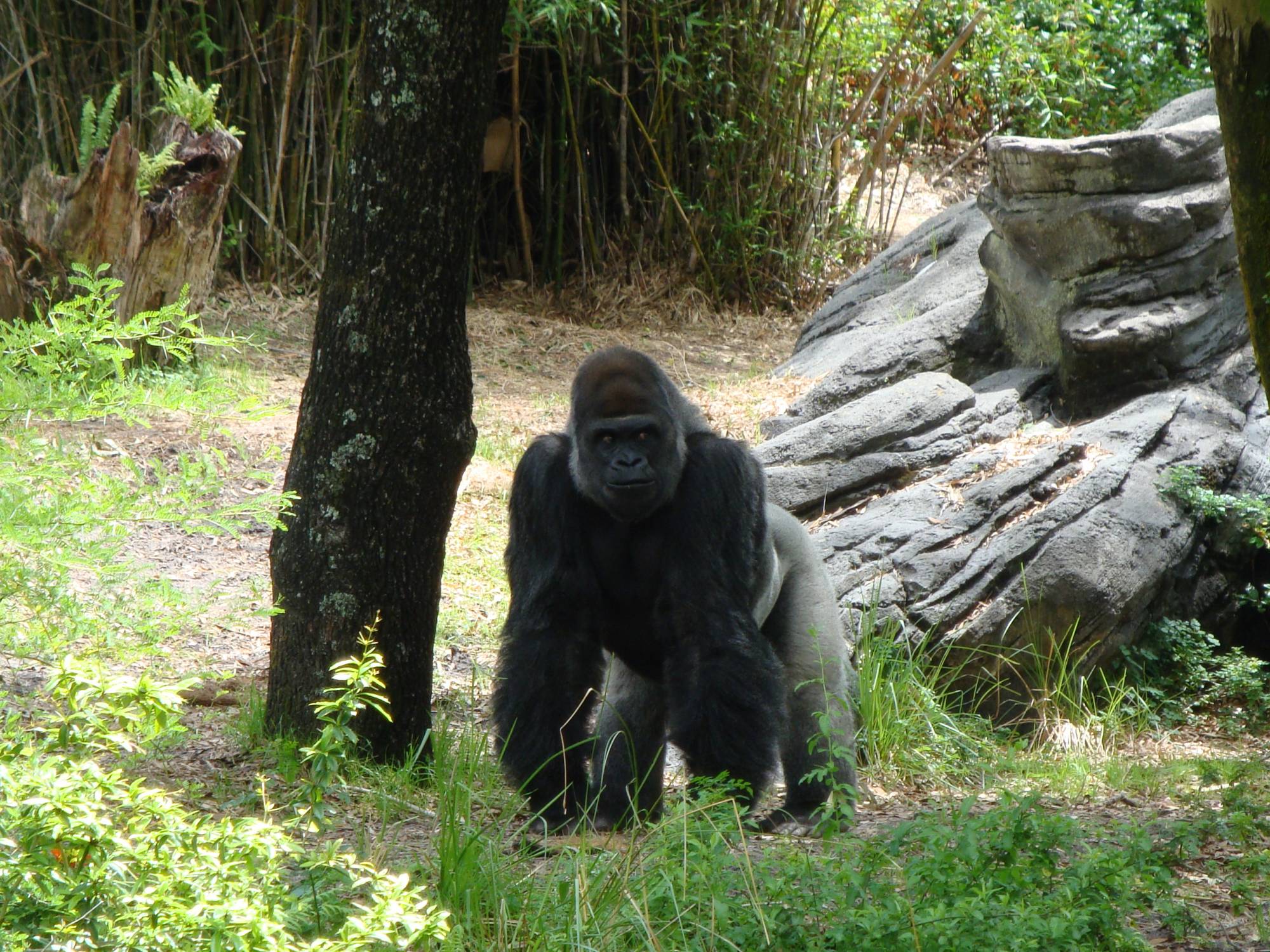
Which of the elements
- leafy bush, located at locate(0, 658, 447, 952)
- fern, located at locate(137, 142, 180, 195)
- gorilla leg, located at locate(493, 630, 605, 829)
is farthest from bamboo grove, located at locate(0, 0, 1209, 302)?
leafy bush, located at locate(0, 658, 447, 952)

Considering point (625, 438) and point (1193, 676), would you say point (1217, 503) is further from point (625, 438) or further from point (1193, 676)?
point (625, 438)

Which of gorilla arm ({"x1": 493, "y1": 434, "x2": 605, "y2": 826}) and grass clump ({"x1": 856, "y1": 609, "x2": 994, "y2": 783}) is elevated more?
gorilla arm ({"x1": 493, "y1": 434, "x2": 605, "y2": 826})

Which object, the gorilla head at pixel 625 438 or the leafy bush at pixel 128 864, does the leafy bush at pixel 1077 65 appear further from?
the leafy bush at pixel 128 864

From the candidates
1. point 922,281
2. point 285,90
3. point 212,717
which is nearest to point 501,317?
point 285,90

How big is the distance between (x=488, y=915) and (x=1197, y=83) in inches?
454

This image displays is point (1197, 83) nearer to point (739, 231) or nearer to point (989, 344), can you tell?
point (739, 231)

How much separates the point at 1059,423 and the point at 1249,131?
3.00 metres

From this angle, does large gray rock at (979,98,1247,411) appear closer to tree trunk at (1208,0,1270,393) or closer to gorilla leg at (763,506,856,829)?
gorilla leg at (763,506,856,829)

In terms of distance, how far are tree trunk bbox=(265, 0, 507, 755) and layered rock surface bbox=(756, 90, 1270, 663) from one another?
1.77 m

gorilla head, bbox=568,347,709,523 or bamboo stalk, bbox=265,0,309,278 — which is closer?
gorilla head, bbox=568,347,709,523

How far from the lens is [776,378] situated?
23.5 feet

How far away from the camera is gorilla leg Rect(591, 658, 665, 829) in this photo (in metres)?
3.47

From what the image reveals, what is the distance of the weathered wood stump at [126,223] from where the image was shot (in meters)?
6.04

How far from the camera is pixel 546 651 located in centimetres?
330
